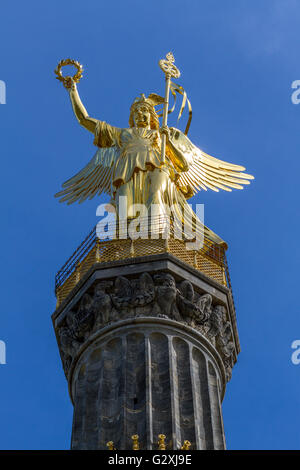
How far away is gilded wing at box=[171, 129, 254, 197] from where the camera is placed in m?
32.5

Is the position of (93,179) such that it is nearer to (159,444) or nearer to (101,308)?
(101,308)

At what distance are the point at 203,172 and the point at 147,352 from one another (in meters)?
8.53

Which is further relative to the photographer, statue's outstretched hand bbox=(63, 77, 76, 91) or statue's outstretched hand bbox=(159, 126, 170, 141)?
statue's outstretched hand bbox=(63, 77, 76, 91)

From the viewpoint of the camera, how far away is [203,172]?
32906mm

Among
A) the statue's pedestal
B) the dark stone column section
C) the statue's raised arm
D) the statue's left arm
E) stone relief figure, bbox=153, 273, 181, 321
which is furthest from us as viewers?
the statue's raised arm

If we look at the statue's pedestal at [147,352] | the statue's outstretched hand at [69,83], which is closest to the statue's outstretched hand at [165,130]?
the statue's outstretched hand at [69,83]

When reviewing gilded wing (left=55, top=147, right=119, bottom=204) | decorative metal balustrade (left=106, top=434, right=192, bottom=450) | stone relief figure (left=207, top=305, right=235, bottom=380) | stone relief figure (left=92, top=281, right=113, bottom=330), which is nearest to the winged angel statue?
gilded wing (left=55, top=147, right=119, bottom=204)

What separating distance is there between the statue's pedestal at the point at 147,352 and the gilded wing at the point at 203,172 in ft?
17.3

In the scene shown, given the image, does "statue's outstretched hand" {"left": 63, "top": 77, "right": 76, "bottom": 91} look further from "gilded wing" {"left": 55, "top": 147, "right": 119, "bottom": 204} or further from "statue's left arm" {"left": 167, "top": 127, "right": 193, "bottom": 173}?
"statue's left arm" {"left": 167, "top": 127, "right": 193, "bottom": 173}

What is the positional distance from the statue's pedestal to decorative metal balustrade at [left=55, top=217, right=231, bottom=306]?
19.1 inches

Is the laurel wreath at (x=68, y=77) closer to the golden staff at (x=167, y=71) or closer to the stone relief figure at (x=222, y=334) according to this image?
the golden staff at (x=167, y=71)

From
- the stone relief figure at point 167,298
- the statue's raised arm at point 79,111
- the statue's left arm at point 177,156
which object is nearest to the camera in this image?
the stone relief figure at point 167,298

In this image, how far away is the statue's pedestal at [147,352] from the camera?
24.6 metres
